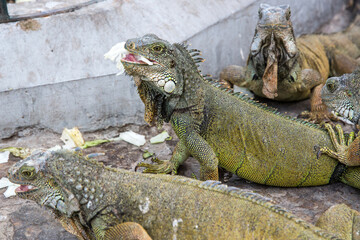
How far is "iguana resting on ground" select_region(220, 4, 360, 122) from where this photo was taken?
18.0ft

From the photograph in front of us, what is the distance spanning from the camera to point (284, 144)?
4609 mm

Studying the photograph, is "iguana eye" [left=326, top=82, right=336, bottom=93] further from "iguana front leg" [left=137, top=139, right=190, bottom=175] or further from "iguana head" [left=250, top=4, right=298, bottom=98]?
"iguana front leg" [left=137, top=139, right=190, bottom=175]

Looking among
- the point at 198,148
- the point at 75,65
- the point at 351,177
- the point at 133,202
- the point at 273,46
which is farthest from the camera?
the point at 75,65

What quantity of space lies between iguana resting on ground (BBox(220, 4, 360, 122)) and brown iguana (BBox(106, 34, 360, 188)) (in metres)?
1.08

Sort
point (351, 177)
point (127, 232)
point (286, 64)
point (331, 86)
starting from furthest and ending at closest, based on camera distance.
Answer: point (286, 64), point (351, 177), point (331, 86), point (127, 232)

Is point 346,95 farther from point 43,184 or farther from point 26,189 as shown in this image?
point 26,189

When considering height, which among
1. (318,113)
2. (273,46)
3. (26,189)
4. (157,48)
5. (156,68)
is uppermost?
(157,48)

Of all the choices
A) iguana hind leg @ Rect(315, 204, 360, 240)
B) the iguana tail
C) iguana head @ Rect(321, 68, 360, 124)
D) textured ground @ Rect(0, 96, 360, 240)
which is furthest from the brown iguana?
iguana hind leg @ Rect(315, 204, 360, 240)

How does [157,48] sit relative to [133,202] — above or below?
above

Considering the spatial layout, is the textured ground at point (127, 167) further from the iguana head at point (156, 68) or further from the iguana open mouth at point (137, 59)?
the iguana open mouth at point (137, 59)

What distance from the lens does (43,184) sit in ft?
11.4

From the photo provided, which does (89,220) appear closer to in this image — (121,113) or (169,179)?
(169,179)

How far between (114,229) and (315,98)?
341cm

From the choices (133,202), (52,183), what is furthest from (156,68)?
(52,183)
